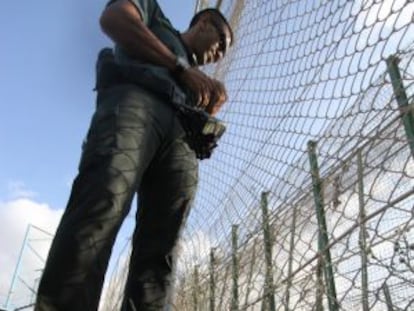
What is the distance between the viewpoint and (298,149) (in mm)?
1804

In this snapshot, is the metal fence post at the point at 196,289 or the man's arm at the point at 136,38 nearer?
the man's arm at the point at 136,38

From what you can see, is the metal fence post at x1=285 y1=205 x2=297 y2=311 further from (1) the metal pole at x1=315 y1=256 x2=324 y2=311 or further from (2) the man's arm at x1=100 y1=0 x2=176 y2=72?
(2) the man's arm at x1=100 y1=0 x2=176 y2=72

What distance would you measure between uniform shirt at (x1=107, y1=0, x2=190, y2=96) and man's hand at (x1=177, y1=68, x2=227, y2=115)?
31 mm

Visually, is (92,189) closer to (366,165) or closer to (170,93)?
(170,93)

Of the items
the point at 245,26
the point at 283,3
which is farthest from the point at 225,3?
the point at 283,3

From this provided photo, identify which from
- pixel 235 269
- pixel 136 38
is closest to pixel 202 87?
pixel 136 38

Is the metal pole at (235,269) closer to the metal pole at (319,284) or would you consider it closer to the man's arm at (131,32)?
the metal pole at (319,284)

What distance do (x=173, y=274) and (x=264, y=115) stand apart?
3.41ft

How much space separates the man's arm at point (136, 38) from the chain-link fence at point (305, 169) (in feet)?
1.70

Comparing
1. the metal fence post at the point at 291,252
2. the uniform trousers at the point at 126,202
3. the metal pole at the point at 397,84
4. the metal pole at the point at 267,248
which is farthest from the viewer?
the metal pole at the point at 267,248

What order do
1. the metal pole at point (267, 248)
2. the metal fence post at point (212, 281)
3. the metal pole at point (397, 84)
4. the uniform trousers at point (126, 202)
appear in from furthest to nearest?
the metal fence post at point (212, 281), the metal pole at point (267, 248), the metal pole at point (397, 84), the uniform trousers at point (126, 202)

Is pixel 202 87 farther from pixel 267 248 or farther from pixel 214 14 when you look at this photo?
pixel 267 248

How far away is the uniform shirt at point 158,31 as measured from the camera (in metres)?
1.16

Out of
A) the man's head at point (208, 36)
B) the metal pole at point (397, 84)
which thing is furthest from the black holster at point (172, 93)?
the metal pole at point (397, 84)
